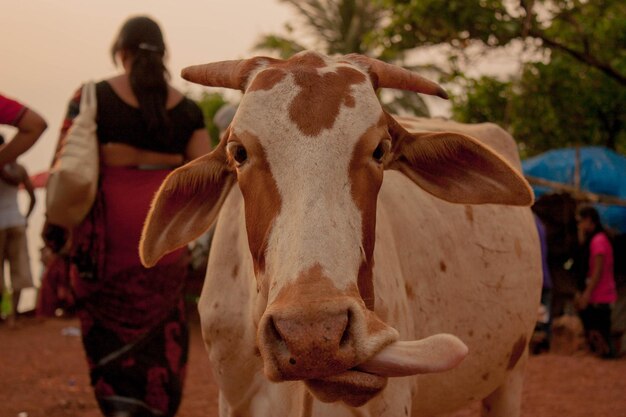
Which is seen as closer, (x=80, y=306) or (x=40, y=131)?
(x=40, y=131)

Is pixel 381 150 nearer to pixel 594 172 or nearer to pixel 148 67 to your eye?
pixel 148 67

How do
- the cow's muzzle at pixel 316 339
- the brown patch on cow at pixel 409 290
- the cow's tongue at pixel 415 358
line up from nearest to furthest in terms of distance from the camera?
the cow's muzzle at pixel 316 339 < the cow's tongue at pixel 415 358 < the brown patch on cow at pixel 409 290

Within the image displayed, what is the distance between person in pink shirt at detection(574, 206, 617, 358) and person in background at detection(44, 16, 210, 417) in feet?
20.8

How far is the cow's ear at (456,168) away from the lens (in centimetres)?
300

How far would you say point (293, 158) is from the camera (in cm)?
250

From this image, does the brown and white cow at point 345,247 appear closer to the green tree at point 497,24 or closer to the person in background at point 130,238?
the person in background at point 130,238

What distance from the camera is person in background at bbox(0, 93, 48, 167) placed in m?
3.76

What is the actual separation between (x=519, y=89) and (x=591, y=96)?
3.40ft

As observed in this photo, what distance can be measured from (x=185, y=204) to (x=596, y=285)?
23.8 ft

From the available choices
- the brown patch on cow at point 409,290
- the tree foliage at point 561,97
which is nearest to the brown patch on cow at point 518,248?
the brown patch on cow at point 409,290

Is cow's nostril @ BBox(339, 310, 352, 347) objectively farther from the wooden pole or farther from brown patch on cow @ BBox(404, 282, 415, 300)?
the wooden pole

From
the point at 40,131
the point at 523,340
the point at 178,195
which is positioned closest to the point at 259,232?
the point at 178,195

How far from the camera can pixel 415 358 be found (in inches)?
89.1

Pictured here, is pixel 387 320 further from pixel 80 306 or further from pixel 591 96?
pixel 591 96
